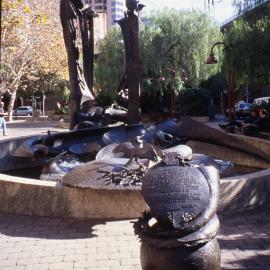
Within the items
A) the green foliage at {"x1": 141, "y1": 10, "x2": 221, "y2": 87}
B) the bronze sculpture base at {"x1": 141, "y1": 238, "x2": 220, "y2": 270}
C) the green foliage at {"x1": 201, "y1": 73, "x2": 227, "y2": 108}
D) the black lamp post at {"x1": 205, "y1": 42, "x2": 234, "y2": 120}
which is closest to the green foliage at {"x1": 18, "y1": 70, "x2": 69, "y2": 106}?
the green foliage at {"x1": 141, "y1": 10, "x2": 221, "y2": 87}

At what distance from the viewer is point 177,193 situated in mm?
3158

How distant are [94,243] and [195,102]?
25621 millimetres

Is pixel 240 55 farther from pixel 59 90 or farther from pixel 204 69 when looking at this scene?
pixel 59 90

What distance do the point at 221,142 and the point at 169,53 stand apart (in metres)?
22.6

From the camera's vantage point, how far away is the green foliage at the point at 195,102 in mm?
29544

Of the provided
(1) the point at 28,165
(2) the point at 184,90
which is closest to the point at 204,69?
(2) the point at 184,90

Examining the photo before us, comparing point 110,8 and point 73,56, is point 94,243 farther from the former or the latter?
point 110,8

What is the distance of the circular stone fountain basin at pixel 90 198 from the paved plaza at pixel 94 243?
114 millimetres

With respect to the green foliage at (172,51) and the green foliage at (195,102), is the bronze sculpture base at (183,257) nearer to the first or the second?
the green foliage at (172,51)

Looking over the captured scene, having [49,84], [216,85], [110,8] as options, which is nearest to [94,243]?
[49,84]

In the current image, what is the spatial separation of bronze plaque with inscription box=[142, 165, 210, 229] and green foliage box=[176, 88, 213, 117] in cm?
2628

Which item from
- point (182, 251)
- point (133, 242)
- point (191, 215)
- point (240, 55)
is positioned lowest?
point (133, 242)

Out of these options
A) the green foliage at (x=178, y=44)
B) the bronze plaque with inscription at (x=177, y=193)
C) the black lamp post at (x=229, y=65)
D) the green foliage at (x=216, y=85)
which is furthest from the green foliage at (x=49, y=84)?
the bronze plaque with inscription at (x=177, y=193)

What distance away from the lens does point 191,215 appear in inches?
120
